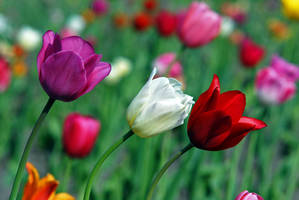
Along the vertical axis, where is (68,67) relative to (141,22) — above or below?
below

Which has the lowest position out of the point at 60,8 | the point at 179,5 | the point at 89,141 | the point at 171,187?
the point at 171,187

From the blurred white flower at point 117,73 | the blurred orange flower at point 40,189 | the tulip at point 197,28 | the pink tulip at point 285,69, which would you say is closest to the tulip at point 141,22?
the blurred white flower at point 117,73

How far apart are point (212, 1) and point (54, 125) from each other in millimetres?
3960

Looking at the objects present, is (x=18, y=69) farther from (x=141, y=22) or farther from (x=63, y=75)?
(x=63, y=75)

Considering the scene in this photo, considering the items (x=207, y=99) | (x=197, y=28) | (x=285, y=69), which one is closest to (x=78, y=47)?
(x=207, y=99)

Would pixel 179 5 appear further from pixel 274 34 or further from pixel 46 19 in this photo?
pixel 46 19

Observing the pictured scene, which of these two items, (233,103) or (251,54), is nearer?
(233,103)

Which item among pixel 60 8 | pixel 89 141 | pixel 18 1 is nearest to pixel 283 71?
pixel 89 141

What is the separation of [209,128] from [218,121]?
0.02 m

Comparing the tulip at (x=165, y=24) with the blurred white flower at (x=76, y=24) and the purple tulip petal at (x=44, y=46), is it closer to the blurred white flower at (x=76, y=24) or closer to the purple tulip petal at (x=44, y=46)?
the blurred white flower at (x=76, y=24)

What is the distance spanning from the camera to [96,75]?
1.73ft

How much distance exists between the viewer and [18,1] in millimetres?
4062

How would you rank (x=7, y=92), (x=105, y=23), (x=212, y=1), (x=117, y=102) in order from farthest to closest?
(x=212, y=1)
(x=105, y=23)
(x=7, y=92)
(x=117, y=102)

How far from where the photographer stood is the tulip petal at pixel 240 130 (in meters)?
0.54
